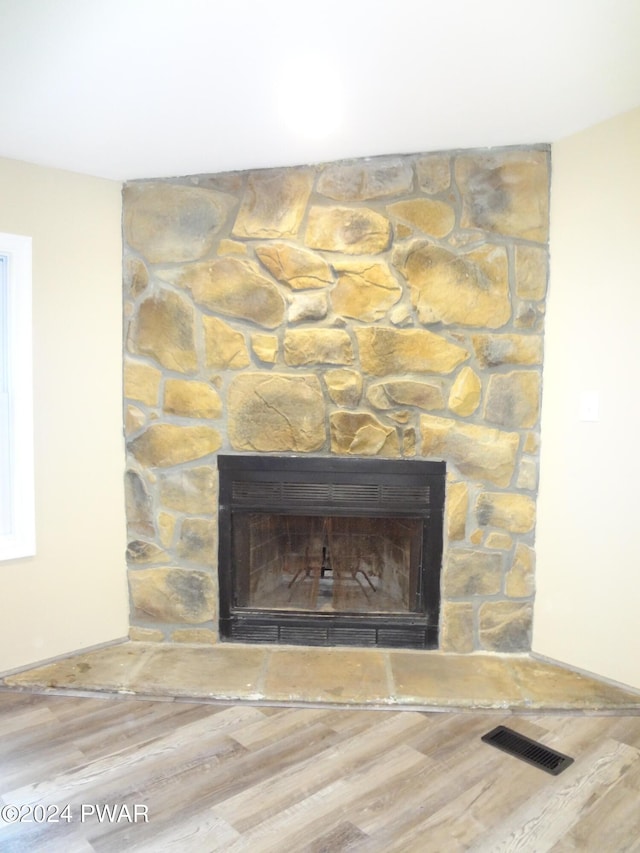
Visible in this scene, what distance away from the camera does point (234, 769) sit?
1812mm

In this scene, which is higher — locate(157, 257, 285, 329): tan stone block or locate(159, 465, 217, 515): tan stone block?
locate(157, 257, 285, 329): tan stone block

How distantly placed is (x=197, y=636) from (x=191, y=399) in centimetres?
113

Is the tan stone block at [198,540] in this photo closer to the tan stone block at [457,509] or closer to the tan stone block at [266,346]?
the tan stone block at [266,346]

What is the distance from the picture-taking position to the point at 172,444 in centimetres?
261

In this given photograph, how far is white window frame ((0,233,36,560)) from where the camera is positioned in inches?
92.3

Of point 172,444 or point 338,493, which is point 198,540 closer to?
point 172,444

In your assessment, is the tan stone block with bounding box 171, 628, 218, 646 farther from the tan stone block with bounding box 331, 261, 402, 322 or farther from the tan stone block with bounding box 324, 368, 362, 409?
the tan stone block with bounding box 331, 261, 402, 322

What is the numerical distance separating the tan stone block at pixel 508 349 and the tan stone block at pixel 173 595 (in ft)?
5.37

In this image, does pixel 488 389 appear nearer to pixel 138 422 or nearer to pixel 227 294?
pixel 227 294

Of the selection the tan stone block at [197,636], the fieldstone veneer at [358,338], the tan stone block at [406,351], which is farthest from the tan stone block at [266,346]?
the tan stone block at [197,636]

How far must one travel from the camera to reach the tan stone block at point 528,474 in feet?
8.14

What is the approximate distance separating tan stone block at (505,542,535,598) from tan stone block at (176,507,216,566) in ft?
4.53

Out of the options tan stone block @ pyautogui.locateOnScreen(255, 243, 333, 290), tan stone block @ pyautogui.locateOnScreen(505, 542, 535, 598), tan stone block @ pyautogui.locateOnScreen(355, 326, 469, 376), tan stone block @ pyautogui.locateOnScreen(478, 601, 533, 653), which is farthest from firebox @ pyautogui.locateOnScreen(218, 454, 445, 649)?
tan stone block @ pyautogui.locateOnScreen(255, 243, 333, 290)

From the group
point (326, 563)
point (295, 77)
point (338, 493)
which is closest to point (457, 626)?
point (326, 563)
